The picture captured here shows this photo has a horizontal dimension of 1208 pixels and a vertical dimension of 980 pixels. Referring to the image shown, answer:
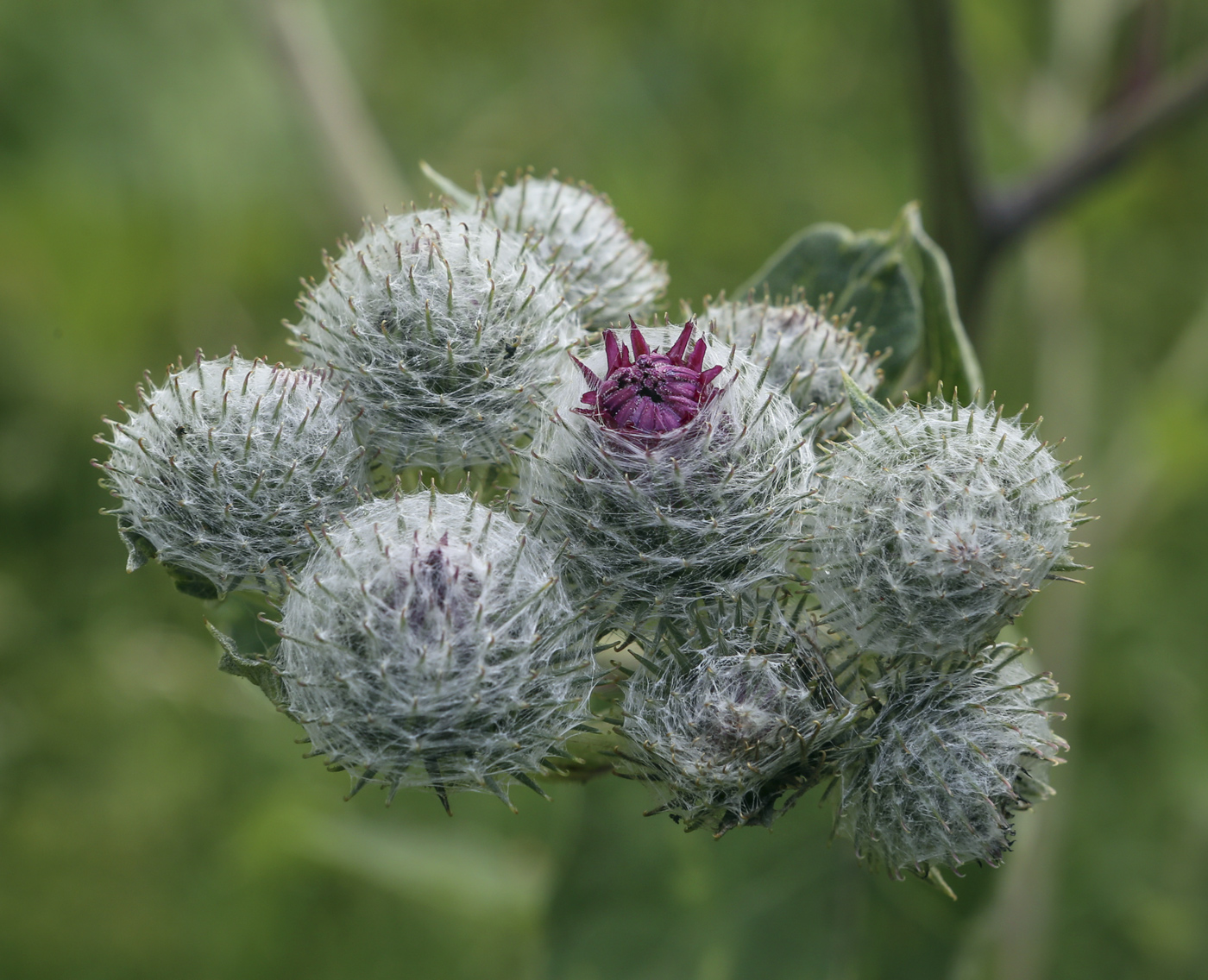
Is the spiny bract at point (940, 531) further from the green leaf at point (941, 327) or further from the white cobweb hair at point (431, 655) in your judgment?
the white cobweb hair at point (431, 655)

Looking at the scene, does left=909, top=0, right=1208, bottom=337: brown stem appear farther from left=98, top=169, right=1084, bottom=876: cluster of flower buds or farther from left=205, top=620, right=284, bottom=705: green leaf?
left=205, top=620, right=284, bottom=705: green leaf

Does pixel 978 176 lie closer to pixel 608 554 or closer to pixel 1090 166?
pixel 1090 166

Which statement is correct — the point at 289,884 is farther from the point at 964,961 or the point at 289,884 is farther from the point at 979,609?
the point at 979,609

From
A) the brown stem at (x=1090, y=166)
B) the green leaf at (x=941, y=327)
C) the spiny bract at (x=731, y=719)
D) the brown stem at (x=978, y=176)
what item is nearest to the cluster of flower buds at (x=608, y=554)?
the spiny bract at (x=731, y=719)

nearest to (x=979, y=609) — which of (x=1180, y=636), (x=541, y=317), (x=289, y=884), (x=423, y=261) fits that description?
(x=541, y=317)

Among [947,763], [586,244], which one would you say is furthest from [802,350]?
[947,763]
